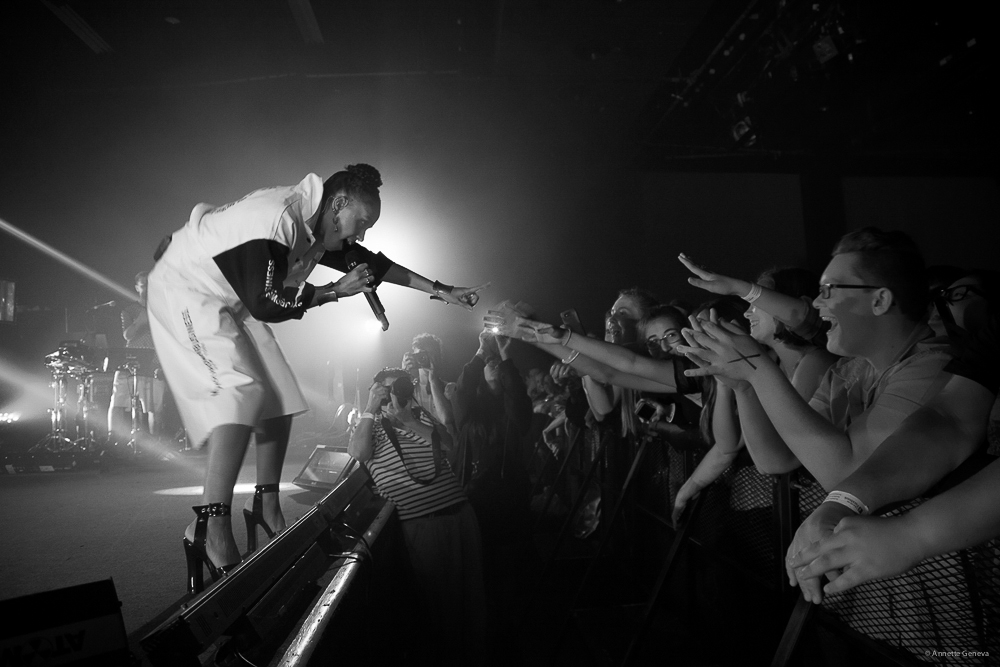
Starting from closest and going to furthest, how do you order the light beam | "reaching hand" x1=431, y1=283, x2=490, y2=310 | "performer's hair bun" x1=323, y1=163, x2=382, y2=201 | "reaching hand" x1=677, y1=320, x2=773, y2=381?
"reaching hand" x1=677, y1=320, x2=773, y2=381 < "performer's hair bun" x1=323, y1=163, x2=382, y2=201 < "reaching hand" x1=431, y1=283, x2=490, y2=310 < the light beam

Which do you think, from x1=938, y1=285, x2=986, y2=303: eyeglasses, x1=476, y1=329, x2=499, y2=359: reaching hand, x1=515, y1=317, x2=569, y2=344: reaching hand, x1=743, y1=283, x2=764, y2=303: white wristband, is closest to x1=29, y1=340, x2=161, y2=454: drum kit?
x1=476, y1=329, x2=499, y2=359: reaching hand

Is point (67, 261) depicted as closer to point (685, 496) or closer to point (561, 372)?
point (561, 372)

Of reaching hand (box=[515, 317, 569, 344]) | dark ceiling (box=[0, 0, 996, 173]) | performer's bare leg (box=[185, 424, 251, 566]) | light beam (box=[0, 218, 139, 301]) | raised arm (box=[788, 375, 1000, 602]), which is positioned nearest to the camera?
raised arm (box=[788, 375, 1000, 602])

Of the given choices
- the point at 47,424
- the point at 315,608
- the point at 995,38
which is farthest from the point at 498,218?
the point at 315,608

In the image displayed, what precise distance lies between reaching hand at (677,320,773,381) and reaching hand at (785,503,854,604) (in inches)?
17.0

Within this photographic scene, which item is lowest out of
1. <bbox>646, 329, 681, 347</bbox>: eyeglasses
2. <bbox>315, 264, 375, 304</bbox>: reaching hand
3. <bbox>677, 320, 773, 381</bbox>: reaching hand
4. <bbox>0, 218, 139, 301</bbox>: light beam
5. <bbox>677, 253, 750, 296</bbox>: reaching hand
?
<bbox>646, 329, 681, 347</bbox>: eyeglasses

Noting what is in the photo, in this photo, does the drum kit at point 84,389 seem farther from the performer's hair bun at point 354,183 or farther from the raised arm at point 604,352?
the raised arm at point 604,352

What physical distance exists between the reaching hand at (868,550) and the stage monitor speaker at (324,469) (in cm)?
340

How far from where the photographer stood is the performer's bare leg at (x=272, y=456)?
213cm

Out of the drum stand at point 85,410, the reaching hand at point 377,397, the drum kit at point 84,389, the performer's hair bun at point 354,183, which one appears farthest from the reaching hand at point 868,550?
the drum stand at point 85,410

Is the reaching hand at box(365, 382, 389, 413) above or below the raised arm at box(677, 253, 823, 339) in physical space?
below

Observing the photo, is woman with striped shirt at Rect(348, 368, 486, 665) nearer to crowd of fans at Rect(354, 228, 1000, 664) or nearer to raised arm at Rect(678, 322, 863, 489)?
crowd of fans at Rect(354, 228, 1000, 664)

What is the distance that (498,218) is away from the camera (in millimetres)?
7480

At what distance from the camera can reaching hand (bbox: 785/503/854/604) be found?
0.79 meters
